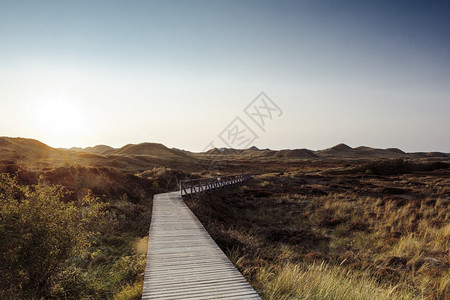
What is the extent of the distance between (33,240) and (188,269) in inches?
126

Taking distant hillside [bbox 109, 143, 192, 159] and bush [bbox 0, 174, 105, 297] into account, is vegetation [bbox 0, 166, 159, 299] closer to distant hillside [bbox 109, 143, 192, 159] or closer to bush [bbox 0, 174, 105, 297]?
bush [bbox 0, 174, 105, 297]

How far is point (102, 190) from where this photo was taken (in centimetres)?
1603

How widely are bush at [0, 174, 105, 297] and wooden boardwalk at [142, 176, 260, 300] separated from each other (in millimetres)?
1931

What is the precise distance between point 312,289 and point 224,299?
2122 mm

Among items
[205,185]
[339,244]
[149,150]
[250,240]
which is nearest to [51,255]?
[250,240]

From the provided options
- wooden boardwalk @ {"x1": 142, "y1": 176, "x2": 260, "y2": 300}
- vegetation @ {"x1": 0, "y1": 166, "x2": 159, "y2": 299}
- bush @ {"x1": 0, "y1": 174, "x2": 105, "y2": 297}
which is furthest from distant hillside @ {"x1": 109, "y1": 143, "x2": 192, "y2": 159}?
bush @ {"x1": 0, "y1": 174, "x2": 105, "y2": 297}

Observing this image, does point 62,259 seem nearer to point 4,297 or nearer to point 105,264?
point 4,297

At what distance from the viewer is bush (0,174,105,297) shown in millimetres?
4504

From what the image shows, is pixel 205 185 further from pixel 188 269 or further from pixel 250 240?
pixel 188 269

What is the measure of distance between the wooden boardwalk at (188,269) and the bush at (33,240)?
6.34 ft

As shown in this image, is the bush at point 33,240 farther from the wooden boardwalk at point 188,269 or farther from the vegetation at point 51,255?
the wooden boardwalk at point 188,269

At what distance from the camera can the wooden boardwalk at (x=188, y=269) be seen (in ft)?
15.8

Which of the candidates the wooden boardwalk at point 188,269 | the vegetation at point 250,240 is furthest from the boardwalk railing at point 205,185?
the wooden boardwalk at point 188,269

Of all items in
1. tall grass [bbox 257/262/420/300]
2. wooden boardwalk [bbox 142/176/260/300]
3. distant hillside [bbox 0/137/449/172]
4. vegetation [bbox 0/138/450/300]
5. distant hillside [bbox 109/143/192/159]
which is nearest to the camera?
wooden boardwalk [bbox 142/176/260/300]
